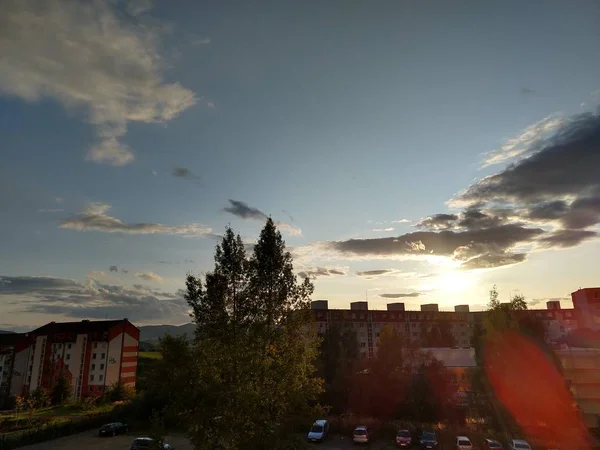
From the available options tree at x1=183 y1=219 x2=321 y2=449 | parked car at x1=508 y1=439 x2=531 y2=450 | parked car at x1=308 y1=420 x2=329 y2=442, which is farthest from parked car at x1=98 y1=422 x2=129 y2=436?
parked car at x1=508 y1=439 x2=531 y2=450

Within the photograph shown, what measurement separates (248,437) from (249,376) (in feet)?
8.11

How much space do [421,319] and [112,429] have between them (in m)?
105

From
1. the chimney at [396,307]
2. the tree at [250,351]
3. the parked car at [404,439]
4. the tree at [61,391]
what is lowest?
the tree at [61,391]

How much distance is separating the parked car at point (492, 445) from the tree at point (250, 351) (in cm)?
2209

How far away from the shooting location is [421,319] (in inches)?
5064

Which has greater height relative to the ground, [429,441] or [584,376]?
[584,376]

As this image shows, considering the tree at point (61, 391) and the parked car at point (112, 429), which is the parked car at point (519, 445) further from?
the tree at point (61, 391)

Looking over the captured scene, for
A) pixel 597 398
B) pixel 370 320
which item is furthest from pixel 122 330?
pixel 597 398

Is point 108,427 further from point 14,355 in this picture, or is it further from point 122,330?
point 14,355

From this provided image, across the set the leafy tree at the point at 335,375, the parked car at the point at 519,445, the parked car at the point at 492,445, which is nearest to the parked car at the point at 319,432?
the leafy tree at the point at 335,375

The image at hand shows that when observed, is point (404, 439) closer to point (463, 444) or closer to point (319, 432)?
point (463, 444)

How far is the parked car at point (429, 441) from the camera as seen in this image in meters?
33.7

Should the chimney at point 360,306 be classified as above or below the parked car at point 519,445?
above

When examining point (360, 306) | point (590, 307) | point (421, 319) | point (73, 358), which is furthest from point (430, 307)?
point (73, 358)
